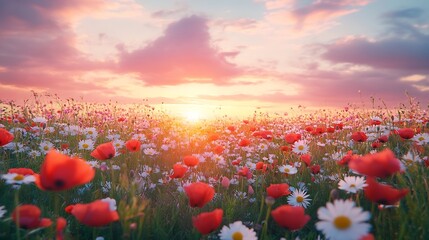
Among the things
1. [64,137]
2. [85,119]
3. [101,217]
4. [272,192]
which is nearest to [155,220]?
[272,192]

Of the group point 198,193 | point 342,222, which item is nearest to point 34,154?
point 198,193

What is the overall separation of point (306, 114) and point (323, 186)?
1170 centimetres

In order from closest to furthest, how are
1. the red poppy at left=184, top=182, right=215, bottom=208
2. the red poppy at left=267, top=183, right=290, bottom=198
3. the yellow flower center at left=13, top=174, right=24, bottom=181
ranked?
1. the red poppy at left=184, top=182, right=215, bottom=208
2. the yellow flower center at left=13, top=174, right=24, bottom=181
3. the red poppy at left=267, top=183, right=290, bottom=198

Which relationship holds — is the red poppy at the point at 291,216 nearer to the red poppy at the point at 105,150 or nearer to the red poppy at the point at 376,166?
the red poppy at the point at 376,166

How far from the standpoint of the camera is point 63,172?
1.86 metres

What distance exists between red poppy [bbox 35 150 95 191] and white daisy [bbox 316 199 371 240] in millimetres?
1202

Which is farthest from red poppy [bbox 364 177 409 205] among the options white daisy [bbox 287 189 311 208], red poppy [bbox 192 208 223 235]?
white daisy [bbox 287 189 311 208]

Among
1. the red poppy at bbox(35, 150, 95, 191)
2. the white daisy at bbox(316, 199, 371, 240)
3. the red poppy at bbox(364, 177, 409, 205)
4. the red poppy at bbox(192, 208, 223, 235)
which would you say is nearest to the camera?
the white daisy at bbox(316, 199, 371, 240)

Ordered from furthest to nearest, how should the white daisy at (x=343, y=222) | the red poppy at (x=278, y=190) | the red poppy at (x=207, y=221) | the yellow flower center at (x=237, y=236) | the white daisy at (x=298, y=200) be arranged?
the white daisy at (x=298, y=200), the red poppy at (x=278, y=190), the yellow flower center at (x=237, y=236), the red poppy at (x=207, y=221), the white daisy at (x=343, y=222)

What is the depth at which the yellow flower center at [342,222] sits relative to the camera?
5.79 feet

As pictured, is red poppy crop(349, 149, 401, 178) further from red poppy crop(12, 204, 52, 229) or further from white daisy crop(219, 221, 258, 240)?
red poppy crop(12, 204, 52, 229)

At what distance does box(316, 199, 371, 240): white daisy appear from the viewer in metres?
1.73

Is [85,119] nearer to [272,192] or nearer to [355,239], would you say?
[272,192]

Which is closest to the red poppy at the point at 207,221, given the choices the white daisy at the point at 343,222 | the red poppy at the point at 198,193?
the red poppy at the point at 198,193
